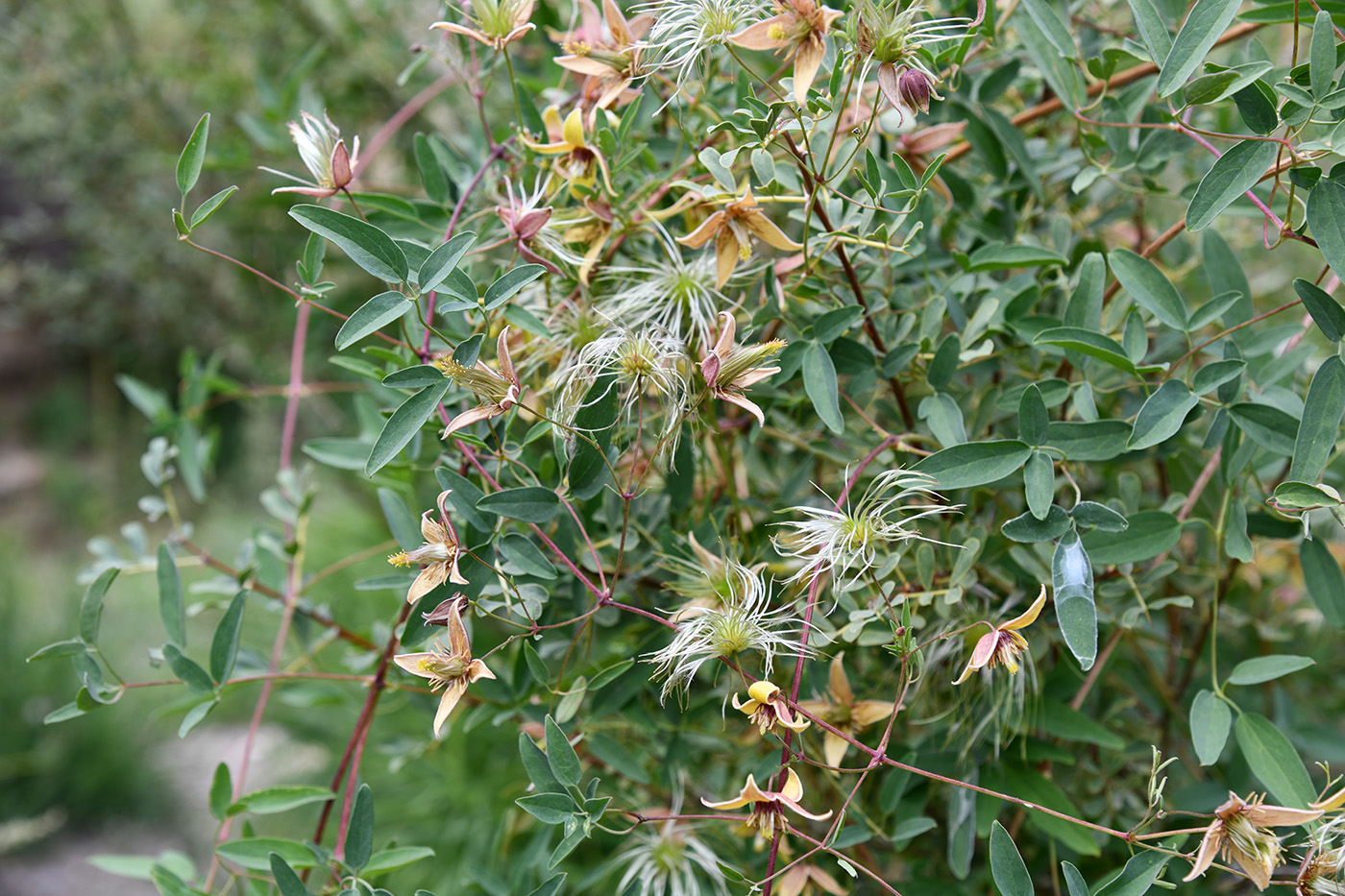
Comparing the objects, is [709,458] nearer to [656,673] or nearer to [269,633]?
[656,673]

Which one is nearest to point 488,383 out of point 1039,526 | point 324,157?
point 324,157

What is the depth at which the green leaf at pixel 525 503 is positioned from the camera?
380mm

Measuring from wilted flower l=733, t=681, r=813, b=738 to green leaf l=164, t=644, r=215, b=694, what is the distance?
11.9 inches

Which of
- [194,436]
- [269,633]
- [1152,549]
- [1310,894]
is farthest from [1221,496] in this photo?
[269,633]

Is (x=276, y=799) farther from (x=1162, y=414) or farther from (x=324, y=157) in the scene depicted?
(x=1162, y=414)

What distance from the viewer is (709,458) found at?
52cm

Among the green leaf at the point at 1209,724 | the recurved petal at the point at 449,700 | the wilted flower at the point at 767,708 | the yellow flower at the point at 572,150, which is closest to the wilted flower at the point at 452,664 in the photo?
the recurved petal at the point at 449,700

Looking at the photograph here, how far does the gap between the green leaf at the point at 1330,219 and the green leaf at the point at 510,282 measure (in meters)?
0.32

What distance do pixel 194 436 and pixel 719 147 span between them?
1.78 ft

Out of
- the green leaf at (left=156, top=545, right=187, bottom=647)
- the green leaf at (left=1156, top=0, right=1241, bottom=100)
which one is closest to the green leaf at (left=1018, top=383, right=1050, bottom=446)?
the green leaf at (left=1156, top=0, right=1241, bottom=100)

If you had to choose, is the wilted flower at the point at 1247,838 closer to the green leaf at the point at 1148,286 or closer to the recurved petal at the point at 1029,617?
the recurved petal at the point at 1029,617

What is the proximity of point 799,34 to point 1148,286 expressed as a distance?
0.70 ft

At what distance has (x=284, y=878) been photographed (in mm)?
385

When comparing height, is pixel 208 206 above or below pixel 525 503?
above
